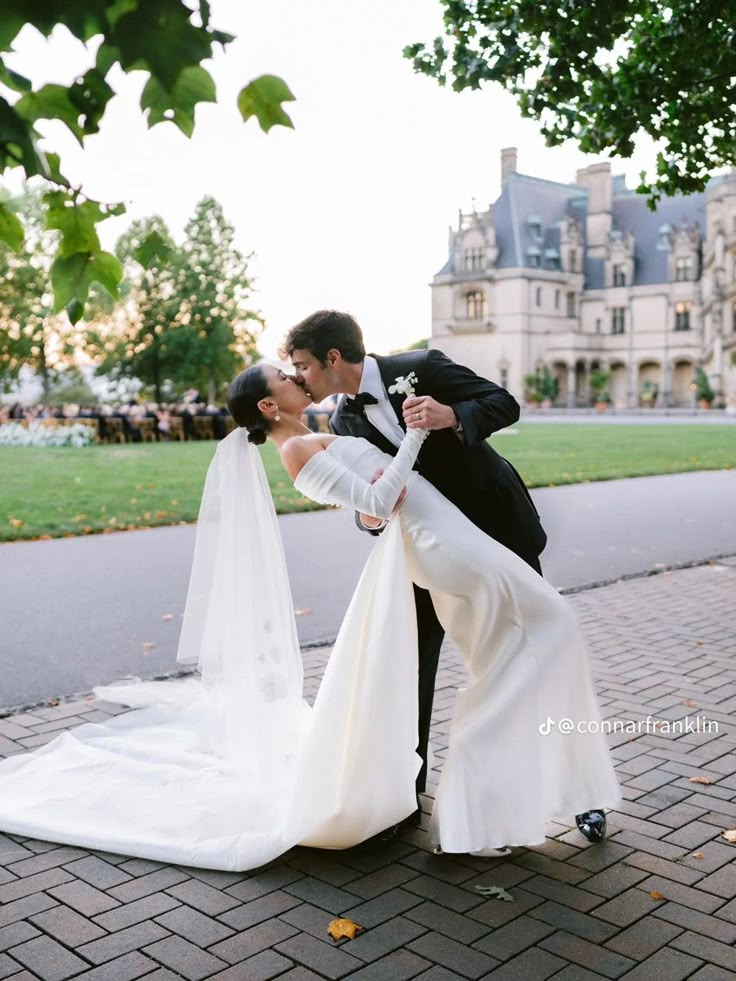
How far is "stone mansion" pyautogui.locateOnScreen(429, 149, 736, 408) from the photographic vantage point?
282 feet

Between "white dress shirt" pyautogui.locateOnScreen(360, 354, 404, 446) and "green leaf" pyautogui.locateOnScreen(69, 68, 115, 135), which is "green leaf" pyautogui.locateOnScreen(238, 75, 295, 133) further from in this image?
"white dress shirt" pyautogui.locateOnScreen(360, 354, 404, 446)

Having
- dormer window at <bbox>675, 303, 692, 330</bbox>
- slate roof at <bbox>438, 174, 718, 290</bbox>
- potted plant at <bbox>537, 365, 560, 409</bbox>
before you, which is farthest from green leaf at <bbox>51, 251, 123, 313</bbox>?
slate roof at <bbox>438, 174, 718, 290</bbox>

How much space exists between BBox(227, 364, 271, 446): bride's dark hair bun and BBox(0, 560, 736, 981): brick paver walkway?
5.69 ft

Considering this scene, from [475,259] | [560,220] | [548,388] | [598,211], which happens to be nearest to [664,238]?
[598,211]

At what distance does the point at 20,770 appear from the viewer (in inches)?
181

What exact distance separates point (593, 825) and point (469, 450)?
62.0 inches

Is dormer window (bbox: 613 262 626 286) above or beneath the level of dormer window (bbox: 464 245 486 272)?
beneath

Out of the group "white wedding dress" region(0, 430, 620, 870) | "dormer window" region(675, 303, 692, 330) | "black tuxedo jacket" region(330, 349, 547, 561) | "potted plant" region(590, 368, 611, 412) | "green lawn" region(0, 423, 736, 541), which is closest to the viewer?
"white wedding dress" region(0, 430, 620, 870)

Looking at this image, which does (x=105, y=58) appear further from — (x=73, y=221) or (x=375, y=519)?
(x=375, y=519)

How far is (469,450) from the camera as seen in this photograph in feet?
13.4

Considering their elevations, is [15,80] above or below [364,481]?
above

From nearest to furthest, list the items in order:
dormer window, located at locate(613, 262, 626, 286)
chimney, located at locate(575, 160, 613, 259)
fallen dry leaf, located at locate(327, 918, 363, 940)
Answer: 1. fallen dry leaf, located at locate(327, 918, 363, 940)
2. dormer window, located at locate(613, 262, 626, 286)
3. chimney, located at locate(575, 160, 613, 259)

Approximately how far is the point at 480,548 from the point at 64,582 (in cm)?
618

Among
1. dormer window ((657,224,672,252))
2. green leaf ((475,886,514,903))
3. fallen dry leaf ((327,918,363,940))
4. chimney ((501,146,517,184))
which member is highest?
chimney ((501,146,517,184))
